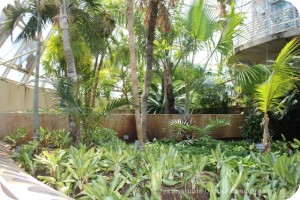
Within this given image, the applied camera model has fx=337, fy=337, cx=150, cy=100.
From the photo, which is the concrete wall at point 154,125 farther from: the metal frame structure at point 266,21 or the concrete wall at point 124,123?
the metal frame structure at point 266,21

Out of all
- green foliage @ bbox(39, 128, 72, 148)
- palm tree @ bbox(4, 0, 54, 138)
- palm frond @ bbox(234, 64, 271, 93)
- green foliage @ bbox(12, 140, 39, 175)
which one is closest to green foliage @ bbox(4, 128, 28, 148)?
palm tree @ bbox(4, 0, 54, 138)

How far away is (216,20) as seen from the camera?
9156 mm

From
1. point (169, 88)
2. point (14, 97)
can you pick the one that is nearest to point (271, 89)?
point (169, 88)

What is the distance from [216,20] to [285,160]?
655cm

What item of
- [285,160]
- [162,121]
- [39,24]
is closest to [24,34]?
[39,24]

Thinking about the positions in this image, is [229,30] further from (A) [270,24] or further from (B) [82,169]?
(B) [82,169]

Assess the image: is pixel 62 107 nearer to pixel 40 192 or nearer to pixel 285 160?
pixel 40 192

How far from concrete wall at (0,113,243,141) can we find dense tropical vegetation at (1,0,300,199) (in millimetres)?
561

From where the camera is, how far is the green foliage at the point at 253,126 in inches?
368

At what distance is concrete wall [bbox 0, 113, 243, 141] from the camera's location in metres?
8.34

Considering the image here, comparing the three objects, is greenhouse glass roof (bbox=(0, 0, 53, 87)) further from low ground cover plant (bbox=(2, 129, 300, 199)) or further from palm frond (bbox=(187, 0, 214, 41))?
low ground cover plant (bbox=(2, 129, 300, 199))

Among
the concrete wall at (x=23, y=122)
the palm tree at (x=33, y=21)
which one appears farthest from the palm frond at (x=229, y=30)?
the concrete wall at (x=23, y=122)

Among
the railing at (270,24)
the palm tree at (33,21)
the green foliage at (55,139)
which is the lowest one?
the green foliage at (55,139)

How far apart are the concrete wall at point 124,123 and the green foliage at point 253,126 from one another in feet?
3.39
